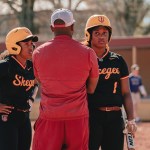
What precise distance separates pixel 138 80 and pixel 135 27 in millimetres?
20190

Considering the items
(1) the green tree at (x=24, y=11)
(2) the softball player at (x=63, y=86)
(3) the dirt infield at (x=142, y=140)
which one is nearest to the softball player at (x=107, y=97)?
(2) the softball player at (x=63, y=86)

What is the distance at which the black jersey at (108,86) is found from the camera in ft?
17.0

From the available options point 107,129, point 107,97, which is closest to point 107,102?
point 107,97

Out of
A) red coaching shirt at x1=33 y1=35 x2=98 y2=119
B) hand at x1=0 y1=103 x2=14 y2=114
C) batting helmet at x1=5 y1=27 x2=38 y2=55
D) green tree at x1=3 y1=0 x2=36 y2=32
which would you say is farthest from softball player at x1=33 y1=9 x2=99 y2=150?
green tree at x1=3 y1=0 x2=36 y2=32

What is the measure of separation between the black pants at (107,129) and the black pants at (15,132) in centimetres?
81

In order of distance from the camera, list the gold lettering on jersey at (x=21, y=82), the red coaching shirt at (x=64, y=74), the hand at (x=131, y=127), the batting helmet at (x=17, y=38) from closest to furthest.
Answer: the red coaching shirt at (x=64, y=74) → the hand at (x=131, y=127) → the gold lettering on jersey at (x=21, y=82) → the batting helmet at (x=17, y=38)

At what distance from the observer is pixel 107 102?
5.18 metres

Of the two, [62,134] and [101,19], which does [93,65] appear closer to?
[62,134]

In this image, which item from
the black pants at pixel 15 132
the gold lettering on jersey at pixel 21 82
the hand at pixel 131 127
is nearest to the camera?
the hand at pixel 131 127

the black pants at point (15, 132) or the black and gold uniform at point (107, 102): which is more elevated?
the black and gold uniform at point (107, 102)

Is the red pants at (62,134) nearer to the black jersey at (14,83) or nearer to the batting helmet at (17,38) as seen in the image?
the black jersey at (14,83)

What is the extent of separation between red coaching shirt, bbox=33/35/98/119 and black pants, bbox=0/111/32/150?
1056 mm

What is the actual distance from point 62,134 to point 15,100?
4.03ft

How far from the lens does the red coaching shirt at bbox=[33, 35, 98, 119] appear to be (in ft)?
14.1
